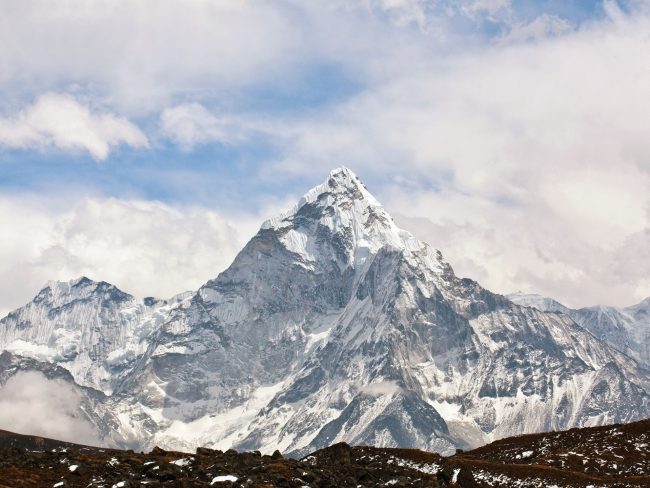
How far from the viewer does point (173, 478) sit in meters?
78.9

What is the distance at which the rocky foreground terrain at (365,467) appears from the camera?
78.9m

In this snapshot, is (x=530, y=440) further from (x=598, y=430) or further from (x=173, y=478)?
(x=173, y=478)

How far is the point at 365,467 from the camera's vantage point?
301ft

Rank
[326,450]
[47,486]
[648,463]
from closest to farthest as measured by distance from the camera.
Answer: [47,486]
[648,463]
[326,450]

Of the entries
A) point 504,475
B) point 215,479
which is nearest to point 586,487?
point 504,475

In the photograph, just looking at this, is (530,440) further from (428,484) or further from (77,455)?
(77,455)

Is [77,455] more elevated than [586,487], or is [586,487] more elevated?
[77,455]

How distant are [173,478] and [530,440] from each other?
5127 centimetres

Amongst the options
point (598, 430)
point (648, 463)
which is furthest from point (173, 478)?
point (598, 430)

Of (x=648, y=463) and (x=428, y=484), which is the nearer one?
(x=428, y=484)

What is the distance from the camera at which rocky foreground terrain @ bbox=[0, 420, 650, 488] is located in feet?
259

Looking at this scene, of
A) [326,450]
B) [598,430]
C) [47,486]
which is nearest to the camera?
[47,486]

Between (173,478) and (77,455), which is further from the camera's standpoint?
(77,455)

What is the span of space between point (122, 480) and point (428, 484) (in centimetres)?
2447
